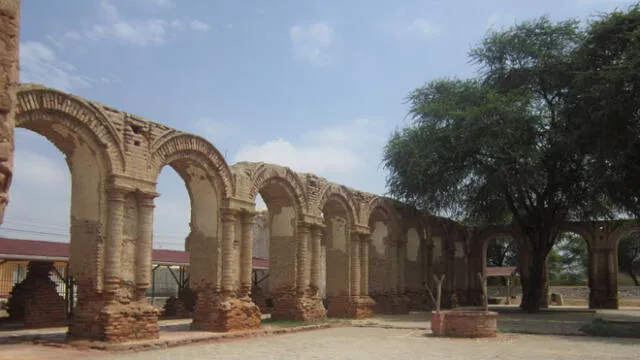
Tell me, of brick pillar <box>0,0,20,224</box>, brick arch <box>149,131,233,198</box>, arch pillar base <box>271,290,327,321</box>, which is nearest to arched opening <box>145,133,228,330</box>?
brick arch <box>149,131,233,198</box>

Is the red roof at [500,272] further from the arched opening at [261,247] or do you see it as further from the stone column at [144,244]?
the stone column at [144,244]

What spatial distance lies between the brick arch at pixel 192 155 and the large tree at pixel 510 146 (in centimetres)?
975

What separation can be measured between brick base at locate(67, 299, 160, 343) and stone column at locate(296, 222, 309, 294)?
256 inches

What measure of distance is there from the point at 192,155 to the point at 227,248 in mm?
2488

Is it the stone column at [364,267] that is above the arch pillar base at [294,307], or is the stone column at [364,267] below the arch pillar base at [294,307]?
above

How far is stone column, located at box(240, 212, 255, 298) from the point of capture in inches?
636

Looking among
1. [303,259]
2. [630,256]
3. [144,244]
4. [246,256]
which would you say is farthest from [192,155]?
[630,256]

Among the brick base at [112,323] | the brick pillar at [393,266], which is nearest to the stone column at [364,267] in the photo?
the brick pillar at [393,266]

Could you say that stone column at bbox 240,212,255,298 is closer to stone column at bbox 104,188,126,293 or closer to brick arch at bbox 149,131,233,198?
brick arch at bbox 149,131,233,198

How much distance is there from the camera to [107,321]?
1194 cm

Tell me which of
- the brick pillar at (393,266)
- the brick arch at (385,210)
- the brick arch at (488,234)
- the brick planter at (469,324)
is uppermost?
the brick arch at (385,210)

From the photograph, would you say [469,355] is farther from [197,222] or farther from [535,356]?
[197,222]

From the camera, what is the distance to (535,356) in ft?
37.4

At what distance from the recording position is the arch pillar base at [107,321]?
12.0m
